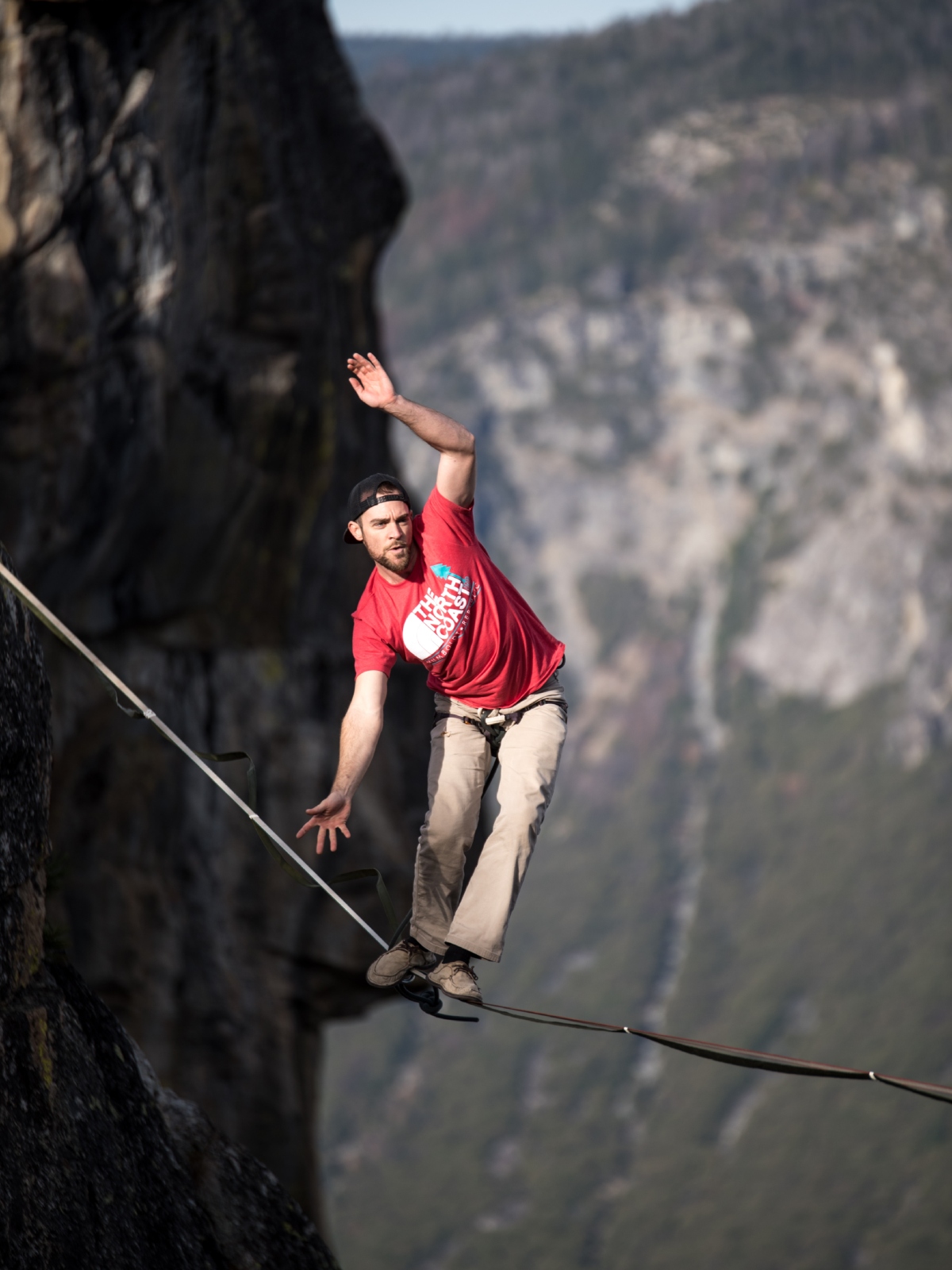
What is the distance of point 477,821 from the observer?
877 centimetres

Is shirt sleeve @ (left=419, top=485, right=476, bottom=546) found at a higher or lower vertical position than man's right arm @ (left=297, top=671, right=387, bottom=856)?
higher

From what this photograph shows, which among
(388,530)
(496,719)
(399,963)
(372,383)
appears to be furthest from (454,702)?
(372,383)

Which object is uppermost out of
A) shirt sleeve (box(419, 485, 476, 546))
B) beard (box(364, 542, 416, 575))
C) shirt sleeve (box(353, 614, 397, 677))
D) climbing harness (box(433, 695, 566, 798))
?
shirt sleeve (box(419, 485, 476, 546))

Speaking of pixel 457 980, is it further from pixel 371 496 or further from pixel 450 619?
pixel 371 496

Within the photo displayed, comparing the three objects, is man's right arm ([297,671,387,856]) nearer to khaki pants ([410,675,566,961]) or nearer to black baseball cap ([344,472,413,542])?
khaki pants ([410,675,566,961])

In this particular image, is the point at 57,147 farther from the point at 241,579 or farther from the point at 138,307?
the point at 241,579

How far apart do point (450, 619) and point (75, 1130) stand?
139 inches

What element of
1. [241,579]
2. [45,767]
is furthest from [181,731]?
[45,767]

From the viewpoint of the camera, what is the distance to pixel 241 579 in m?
25.9

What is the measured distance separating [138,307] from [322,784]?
993cm

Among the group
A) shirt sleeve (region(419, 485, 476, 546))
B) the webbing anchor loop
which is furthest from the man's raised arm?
the webbing anchor loop

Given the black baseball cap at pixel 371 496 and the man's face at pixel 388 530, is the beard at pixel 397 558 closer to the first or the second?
the man's face at pixel 388 530

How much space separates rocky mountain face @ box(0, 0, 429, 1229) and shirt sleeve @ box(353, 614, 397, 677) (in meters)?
10.6

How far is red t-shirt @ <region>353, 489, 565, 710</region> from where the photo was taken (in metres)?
8.49
